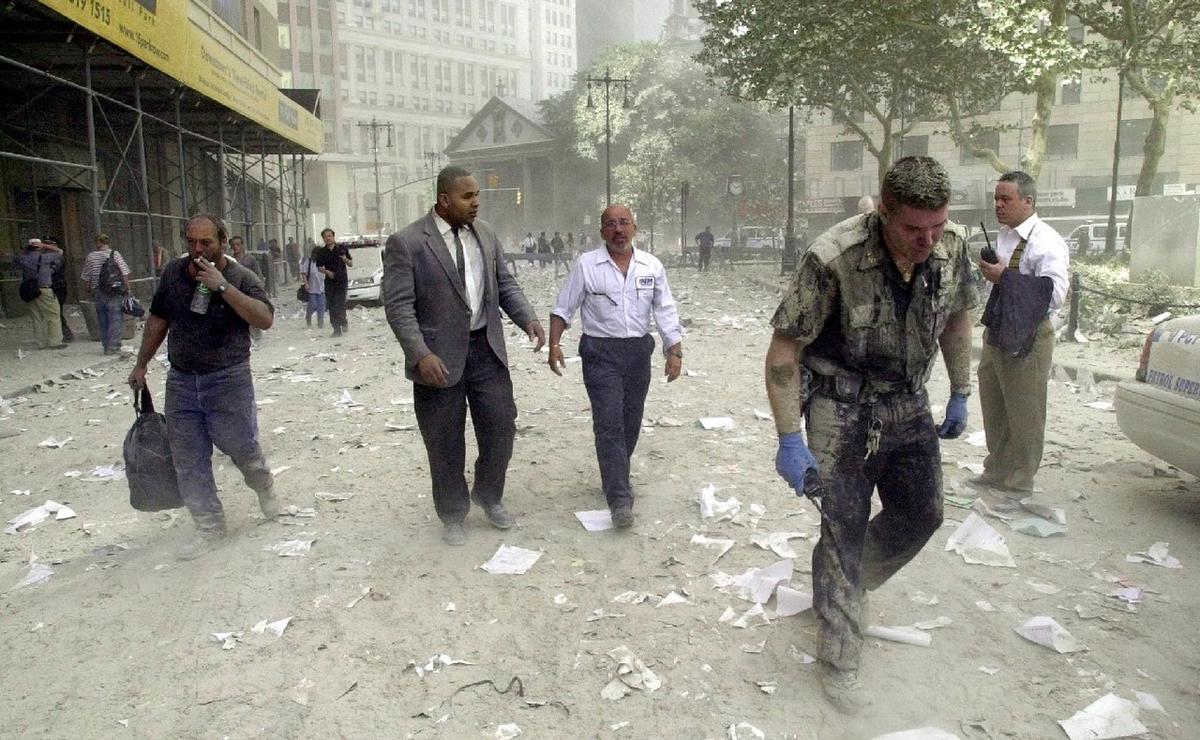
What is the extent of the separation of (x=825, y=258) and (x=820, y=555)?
1.07m


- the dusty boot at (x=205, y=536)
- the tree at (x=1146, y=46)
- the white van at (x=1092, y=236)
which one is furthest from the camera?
the white van at (x=1092, y=236)

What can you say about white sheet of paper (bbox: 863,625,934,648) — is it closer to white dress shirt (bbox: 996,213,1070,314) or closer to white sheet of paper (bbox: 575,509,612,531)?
white sheet of paper (bbox: 575,509,612,531)

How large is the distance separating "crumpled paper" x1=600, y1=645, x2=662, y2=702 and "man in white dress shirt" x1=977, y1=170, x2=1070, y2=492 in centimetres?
285

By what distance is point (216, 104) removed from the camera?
19.1 meters

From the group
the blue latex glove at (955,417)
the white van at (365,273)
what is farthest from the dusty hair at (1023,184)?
the white van at (365,273)

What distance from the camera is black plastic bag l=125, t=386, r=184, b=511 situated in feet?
15.1

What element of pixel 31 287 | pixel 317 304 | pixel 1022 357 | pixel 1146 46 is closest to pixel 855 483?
pixel 1022 357

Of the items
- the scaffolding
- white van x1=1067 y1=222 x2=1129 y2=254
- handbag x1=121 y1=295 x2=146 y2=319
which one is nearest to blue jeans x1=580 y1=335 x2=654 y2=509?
handbag x1=121 y1=295 x2=146 y2=319

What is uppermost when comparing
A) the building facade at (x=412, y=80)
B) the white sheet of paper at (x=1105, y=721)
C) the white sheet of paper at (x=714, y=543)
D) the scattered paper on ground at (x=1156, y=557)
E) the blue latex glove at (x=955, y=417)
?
the building facade at (x=412, y=80)

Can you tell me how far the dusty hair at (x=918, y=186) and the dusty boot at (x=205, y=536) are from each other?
12.6 ft

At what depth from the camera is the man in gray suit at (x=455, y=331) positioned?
14.3 feet

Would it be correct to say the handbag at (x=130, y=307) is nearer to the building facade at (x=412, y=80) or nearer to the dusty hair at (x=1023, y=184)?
the dusty hair at (x=1023, y=184)

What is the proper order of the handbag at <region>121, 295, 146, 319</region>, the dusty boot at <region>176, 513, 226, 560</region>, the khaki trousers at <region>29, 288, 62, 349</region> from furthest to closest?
the khaki trousers at <region>29, 288, 62, 349</region>, the handbag at <region>121, 295, 146, 319</region>, the dusty boot at <region>176, 513, 226, 560</region>

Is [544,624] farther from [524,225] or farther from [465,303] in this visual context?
[524,225]
